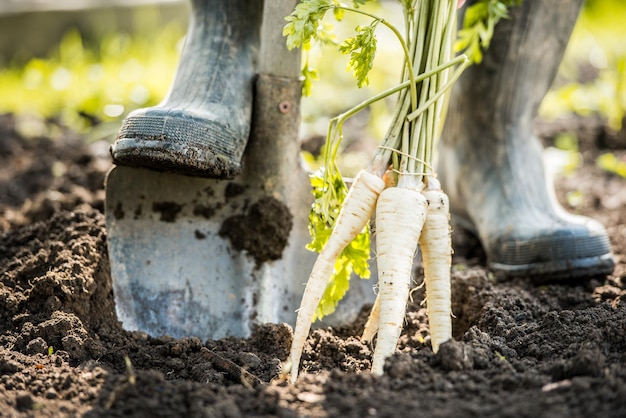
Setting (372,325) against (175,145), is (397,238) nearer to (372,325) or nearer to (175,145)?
(372,325)

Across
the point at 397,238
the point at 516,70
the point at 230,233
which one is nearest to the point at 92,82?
the point at 230,233

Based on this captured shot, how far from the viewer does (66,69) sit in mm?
4312

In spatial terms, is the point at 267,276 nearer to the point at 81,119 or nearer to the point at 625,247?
the point at 625,247

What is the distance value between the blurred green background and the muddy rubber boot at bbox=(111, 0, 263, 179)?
109 cm

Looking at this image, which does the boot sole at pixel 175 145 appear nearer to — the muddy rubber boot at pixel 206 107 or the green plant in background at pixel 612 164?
the muddy rubber boot at pixel 206 107

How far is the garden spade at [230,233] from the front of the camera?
192cm

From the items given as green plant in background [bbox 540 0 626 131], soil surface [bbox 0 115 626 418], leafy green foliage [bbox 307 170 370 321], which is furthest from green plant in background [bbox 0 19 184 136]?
green plant in background [bbox 540 0 626 131]

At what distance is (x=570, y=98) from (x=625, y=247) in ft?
5.32

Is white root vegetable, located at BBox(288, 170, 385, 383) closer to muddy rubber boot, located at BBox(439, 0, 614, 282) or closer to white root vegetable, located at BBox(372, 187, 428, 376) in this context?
white root vegetable, located at BBox(372, 187, 428, 376)

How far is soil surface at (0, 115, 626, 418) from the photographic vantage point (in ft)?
4.26

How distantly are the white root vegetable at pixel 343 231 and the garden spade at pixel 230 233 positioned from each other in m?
0.34

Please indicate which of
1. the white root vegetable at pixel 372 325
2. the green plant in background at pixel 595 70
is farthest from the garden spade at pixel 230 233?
the green plant in background at pixel 595 70

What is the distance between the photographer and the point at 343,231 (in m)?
1.64

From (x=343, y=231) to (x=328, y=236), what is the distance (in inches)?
4.2
